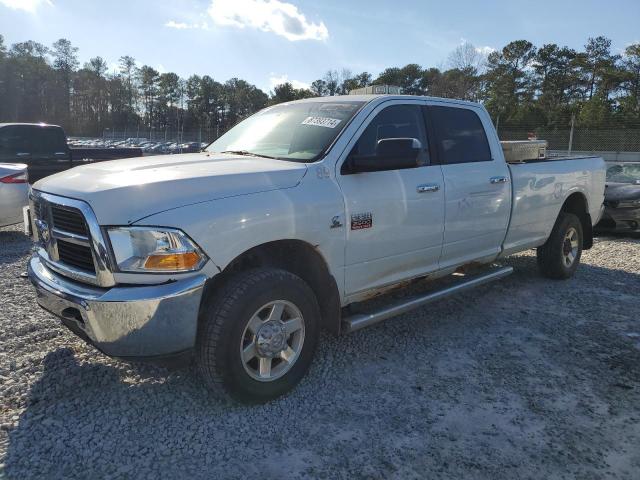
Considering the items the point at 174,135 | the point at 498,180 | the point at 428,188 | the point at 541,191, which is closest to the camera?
the point at 428,188

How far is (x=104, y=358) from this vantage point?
3664 millimetres

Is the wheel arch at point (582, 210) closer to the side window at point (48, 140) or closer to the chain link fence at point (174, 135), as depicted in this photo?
the side window at point (48, 140)

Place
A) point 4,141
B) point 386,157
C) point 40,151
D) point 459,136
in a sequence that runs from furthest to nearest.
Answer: point 40,151
point 4,141
point 459,136
point 386,157

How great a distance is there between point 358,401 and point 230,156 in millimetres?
1943

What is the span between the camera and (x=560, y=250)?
230 inches

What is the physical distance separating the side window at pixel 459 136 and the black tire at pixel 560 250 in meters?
1.70

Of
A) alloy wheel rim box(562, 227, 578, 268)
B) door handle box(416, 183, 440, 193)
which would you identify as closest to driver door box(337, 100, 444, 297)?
door handle box(416, 183, 440, 193)

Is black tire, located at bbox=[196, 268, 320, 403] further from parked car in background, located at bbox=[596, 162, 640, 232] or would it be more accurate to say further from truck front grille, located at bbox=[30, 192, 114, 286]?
parked car in background, located at bbox=[596, 162, 640, 232]

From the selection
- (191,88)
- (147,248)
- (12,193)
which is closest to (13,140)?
(12,193)

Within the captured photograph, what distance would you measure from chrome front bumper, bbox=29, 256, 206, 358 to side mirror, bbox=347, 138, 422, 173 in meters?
1.33

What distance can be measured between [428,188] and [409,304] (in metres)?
0.89

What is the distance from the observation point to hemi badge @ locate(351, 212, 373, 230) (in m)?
3.40

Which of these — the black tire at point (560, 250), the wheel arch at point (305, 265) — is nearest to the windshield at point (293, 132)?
the wheel arch at point (305, 265)

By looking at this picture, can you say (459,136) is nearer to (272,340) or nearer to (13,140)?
(272,340)
